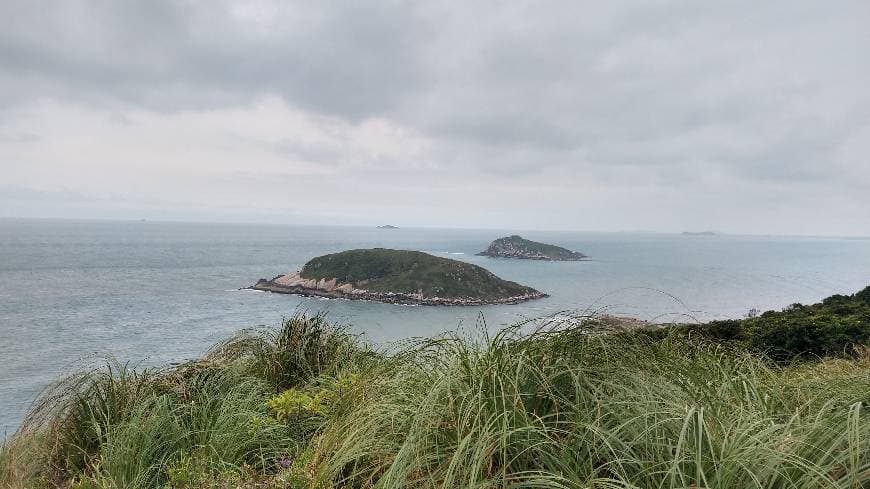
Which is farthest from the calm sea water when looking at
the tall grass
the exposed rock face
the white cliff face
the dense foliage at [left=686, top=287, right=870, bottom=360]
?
the white cliff face

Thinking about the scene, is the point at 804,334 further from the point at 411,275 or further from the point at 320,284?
the point at 320,284

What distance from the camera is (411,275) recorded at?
75.3 metres

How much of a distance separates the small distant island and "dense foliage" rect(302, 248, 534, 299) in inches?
3124

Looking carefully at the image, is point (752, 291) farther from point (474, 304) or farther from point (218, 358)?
point (218, 358)

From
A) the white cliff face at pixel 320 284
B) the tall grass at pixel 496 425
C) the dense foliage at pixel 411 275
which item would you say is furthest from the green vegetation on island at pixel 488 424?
the white cliff face at pixel 320 284

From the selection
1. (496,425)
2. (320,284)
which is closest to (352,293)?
(320,284)

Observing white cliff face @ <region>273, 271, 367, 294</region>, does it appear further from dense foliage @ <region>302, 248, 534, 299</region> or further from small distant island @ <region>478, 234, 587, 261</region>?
small distant island @ <region>478, 234, 587, 261</region>

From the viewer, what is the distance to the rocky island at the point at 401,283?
69.3 m

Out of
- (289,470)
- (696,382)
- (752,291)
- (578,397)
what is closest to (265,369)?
(289,470)

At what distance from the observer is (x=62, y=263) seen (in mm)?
100375

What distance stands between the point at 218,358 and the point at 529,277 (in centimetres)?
9666

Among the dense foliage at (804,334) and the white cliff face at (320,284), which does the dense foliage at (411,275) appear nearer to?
the white cliff face at (320,284)

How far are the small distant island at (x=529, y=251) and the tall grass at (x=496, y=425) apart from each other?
151 m

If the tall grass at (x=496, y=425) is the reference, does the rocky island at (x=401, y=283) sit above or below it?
below
